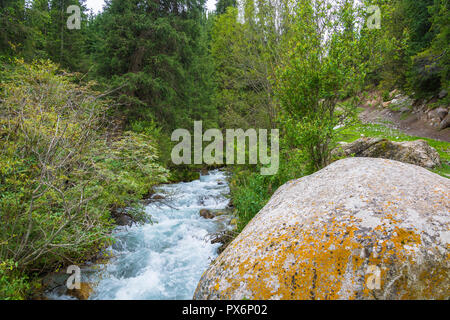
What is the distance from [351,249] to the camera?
6.84 feet

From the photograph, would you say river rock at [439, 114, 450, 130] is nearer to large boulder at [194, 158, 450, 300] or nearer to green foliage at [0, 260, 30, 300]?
large boulder at [194, 158, 450, 300]

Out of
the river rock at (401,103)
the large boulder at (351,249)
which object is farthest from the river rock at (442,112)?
the large boulder at (351,249)

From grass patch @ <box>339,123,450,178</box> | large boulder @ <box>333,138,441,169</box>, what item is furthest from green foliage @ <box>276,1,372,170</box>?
large boulder @ <box>333,138,441,169</box>

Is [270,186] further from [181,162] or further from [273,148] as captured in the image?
[181,162]

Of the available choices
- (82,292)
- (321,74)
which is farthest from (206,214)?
(321,74)

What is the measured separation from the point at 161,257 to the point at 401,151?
908cm

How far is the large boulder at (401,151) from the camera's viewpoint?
25.5 ft

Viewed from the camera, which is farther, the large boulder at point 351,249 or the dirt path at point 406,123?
the dirt path at point 406,123

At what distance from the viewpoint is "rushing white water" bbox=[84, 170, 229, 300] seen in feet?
17.7

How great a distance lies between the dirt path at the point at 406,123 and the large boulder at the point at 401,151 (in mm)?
6535

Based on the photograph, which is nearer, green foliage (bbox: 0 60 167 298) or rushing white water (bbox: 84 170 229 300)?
green foliage (bbox: 0 60 167 298)

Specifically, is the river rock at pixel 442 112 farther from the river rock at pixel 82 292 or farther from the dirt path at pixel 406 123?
the river rock at pixel 82 292

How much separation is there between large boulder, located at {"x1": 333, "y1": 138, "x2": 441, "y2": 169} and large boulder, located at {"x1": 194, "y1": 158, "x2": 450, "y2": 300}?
5186 millimetres

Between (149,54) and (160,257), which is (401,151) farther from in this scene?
(149,54)
